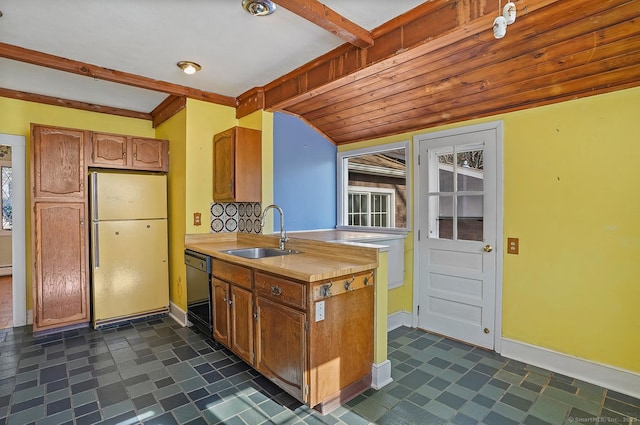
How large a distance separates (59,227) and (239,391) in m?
2.57

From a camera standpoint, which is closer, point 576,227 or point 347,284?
point 347,284

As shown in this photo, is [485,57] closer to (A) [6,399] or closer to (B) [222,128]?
(B) [222,128]

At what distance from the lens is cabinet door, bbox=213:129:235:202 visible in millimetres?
3275

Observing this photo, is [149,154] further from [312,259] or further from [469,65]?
[469,65]

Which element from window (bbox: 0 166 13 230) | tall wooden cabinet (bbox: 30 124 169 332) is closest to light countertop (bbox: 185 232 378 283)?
tall wooden cabinet (bbox: 30 124 169 332)

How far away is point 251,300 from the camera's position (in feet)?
7.87

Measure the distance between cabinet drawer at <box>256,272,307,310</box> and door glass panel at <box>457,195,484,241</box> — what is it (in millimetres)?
1869

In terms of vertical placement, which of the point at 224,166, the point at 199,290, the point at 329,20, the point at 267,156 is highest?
the point at 329,20

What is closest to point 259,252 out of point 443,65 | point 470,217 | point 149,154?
point 149,154

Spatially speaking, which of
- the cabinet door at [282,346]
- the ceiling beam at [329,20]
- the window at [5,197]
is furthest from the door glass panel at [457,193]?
the window at [5,197]

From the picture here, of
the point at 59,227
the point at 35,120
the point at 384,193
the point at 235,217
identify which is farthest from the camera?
the point at 384,193

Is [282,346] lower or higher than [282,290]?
lower

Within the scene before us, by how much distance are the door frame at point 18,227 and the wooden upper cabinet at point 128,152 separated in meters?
0.80

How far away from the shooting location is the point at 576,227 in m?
2.45
